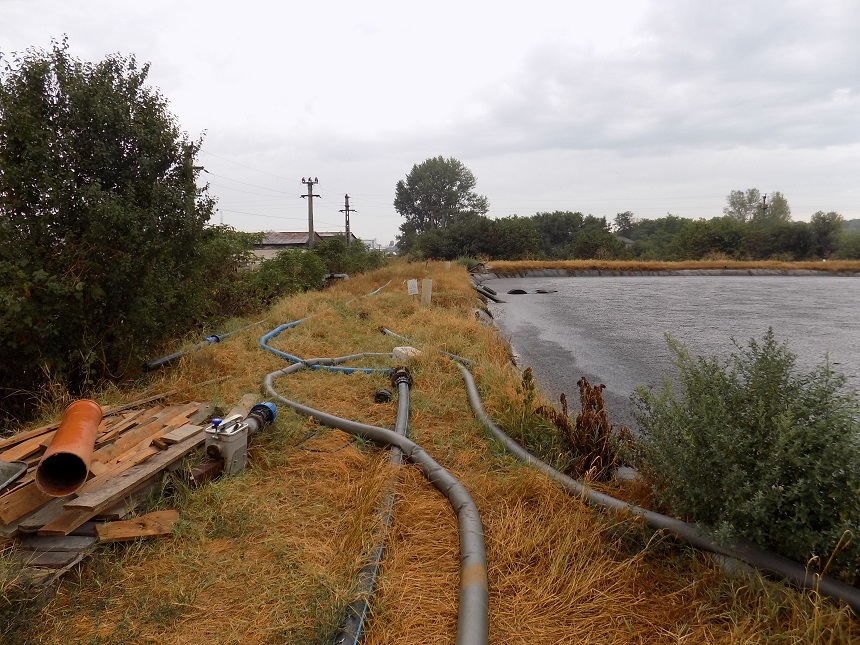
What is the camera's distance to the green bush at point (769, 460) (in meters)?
1.83

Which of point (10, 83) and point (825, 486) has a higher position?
point (10, 83)

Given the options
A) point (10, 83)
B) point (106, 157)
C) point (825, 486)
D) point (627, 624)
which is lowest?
point (627, 624)

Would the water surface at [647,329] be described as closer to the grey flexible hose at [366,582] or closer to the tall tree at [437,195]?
the grey flexible hose at [366,582]

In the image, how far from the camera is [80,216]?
13.9ft

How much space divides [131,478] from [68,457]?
38cm

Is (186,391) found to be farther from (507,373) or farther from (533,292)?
(533,292)

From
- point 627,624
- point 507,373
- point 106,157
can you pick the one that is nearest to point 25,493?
point 627,624

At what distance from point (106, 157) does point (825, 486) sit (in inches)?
218

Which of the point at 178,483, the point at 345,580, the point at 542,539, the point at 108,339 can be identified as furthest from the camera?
the point at 108,339

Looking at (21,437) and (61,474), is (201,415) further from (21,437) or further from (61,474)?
(61,474)

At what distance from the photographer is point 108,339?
4660 millimetres

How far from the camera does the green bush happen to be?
1.83 m

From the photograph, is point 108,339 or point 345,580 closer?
point 345,580

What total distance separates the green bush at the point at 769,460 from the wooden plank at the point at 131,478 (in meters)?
2.73
